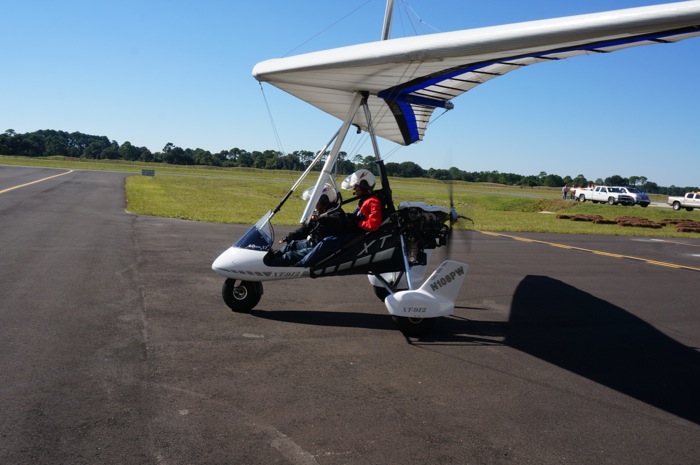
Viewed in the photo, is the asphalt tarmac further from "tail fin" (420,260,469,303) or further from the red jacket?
the red jacket

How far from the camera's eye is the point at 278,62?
7305mm

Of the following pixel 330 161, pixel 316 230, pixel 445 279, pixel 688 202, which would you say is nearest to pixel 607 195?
pixel 688 202

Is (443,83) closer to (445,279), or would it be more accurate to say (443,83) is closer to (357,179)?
(357,179)

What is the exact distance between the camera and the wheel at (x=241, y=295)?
7.56 metres

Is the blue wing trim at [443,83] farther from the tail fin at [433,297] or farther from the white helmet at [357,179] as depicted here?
the tail fin at [433,297]

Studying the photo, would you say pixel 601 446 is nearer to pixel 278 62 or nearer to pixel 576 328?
pixel 576 328

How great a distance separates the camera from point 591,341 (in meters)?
7.29

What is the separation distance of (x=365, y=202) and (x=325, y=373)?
285cm

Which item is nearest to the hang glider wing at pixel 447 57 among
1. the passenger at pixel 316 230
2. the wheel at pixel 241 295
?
the passenger at pixel 316 230

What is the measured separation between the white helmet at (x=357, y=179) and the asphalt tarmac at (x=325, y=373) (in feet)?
6.11

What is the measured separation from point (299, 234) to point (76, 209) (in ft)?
50.3

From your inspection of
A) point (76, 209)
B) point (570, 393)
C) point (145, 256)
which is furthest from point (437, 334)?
point (76, 209)

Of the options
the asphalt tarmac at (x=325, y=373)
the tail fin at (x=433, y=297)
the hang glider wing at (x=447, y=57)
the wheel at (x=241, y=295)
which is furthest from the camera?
the wheel at (x=241, y=295)

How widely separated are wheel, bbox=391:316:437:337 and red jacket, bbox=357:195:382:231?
133 cm
